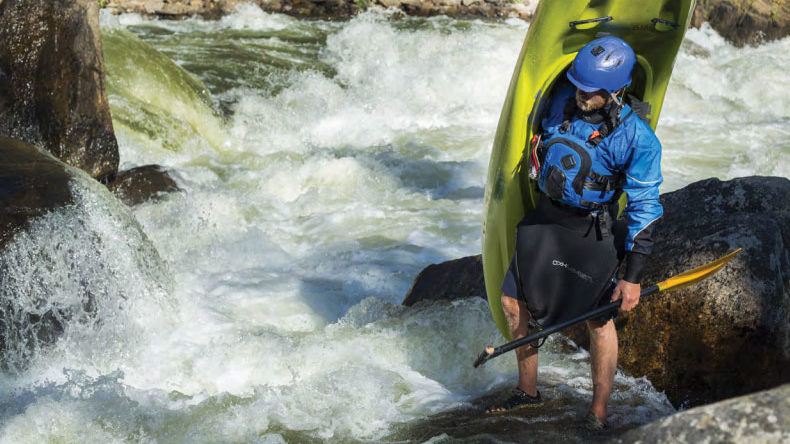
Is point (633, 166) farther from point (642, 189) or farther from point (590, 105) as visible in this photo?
point (590, 105)

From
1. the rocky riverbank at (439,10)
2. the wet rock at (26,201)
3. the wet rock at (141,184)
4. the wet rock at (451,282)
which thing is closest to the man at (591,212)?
the wet rock at (451,282)

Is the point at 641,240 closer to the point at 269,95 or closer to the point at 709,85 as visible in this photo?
the point at 269,95

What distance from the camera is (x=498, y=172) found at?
3490mm

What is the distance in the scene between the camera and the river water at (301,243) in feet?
11.2

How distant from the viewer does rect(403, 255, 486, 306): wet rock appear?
14.3ft

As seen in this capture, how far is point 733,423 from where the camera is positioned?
1482 mm

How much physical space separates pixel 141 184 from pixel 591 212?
4.46 metres

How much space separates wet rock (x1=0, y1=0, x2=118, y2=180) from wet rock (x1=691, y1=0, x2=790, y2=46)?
33.8 feet

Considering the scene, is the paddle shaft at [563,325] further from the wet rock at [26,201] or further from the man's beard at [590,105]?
the wet rock at [26,201]

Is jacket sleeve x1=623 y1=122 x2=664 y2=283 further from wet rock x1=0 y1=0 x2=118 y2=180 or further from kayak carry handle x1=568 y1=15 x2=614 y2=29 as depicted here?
wet rock x1=0 y1=0 x2=118 y2=180

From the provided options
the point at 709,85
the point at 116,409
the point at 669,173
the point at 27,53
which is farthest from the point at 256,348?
the point at 709,85

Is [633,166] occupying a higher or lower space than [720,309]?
higher

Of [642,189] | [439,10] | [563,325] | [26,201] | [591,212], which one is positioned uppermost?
[642,189]

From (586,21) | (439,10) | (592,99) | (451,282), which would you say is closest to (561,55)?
(586,21)
